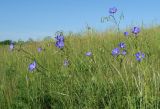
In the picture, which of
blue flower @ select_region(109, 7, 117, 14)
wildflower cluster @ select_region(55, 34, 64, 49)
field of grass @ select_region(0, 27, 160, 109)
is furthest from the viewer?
blue flower @ select_region(109, 7, 117, 14)

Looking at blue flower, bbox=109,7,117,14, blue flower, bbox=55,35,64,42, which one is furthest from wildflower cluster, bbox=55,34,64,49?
blue flower, bbox=109,7,117,14

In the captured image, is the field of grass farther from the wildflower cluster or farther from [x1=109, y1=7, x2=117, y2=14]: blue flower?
[x1=109, y1=7, x2=117, y2=14]: blue flower

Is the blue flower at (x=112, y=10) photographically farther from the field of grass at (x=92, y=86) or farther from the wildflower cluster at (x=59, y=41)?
A: the wildflower cluster at (x=59, y=41)

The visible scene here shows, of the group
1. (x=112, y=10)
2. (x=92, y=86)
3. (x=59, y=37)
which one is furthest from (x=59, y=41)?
(x=112, y=10)

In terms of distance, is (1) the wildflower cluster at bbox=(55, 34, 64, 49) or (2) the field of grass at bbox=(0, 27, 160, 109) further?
(1) the wildflower cluster at bbox=(55, 34, 64, 49)

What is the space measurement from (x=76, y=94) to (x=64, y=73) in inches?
15.0

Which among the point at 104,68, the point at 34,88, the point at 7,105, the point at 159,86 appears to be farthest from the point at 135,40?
the point at 7,105

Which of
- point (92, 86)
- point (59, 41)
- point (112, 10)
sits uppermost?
point (112, 10)

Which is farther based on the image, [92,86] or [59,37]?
[59,37]

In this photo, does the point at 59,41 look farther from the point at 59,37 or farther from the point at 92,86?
the point at 92,86

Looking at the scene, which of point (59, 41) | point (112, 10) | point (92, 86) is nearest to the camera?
point (92, 86)

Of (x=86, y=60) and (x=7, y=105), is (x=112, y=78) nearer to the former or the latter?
(x=86, y=60)

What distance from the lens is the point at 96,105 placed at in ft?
8.48

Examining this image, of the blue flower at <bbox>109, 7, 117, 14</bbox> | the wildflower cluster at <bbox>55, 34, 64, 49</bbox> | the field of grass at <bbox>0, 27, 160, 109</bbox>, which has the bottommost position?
the field of grass at <bbox>0, 27, 160, 109</bbox>
